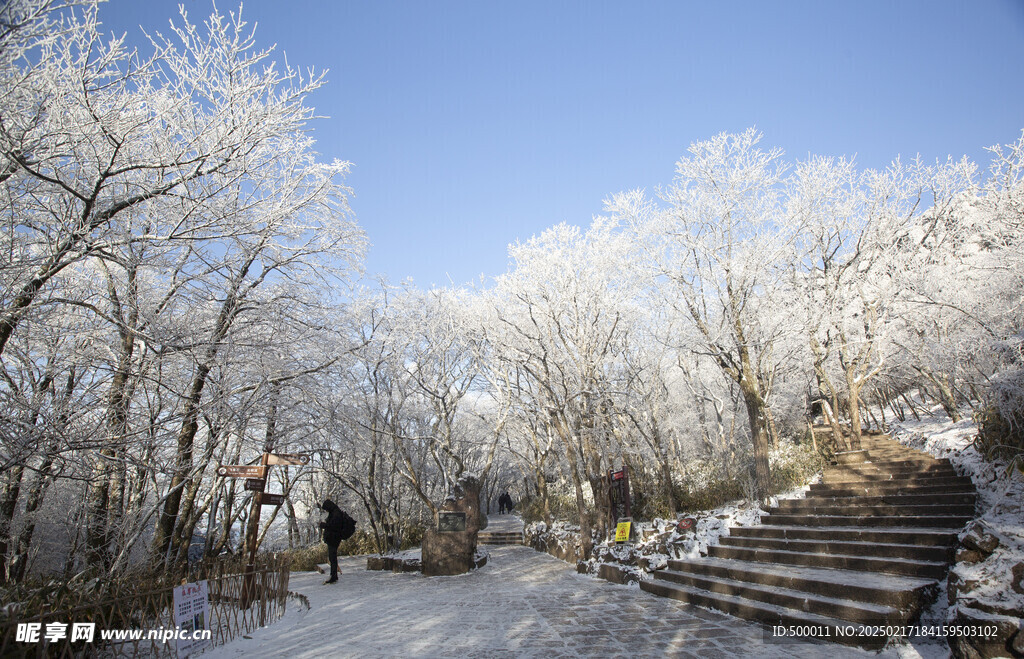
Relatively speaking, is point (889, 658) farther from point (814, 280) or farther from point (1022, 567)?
point (814, 280)

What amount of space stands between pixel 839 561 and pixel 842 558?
0.09m

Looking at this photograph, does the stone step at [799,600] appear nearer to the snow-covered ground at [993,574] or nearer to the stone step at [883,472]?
the snow-covered ground at [993,574]

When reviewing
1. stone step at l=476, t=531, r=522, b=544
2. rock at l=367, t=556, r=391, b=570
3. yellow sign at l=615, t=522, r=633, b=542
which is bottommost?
stone step at l=476, t=531, r=522, b=544

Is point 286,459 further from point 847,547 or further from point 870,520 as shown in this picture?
point 870,520

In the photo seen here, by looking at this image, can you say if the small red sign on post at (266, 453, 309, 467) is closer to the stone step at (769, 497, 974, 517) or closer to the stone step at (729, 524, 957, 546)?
the stone step at (729, 524, 957, 546)

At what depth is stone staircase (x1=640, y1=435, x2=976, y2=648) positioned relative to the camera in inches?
216

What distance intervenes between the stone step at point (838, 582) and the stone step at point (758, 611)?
1.54 feet

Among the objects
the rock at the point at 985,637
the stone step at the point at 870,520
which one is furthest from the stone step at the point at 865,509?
the rock at the point at 985,637

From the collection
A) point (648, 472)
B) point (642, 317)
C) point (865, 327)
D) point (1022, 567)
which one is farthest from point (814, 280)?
point (1022, 567)

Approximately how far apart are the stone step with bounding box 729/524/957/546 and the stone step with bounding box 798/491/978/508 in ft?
4.64

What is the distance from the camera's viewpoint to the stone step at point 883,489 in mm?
9062

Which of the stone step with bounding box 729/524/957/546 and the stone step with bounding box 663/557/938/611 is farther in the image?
the stone step with bounding box 729/524/957/546

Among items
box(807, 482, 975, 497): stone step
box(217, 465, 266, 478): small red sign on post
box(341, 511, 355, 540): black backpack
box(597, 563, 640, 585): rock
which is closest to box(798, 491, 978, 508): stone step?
box(807, 482, 975, 497): stone step

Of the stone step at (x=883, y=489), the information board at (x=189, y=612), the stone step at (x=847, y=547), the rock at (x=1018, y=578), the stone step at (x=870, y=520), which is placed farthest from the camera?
the stone step at (x=883, y=489)
